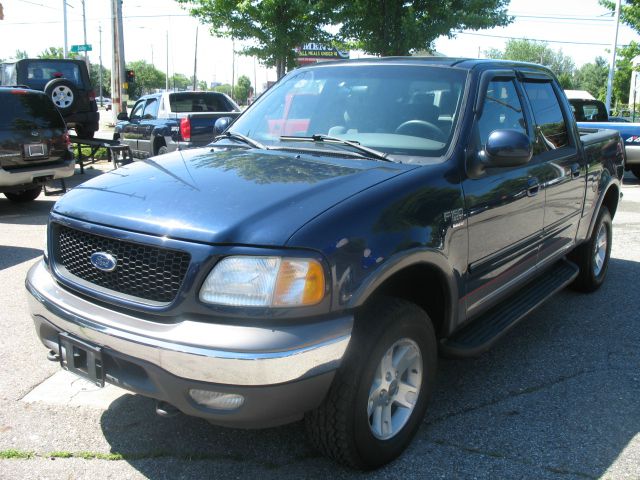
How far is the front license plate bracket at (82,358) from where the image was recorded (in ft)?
8.16

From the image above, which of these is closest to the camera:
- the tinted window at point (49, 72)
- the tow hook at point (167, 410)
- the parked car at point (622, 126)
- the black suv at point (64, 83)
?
Result: the tow hook at point (167, 410)

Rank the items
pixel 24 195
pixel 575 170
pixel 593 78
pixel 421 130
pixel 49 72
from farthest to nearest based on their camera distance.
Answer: pixel 593 78 < pixel 49 72 < pixel 24 195 < pixel 575 170 < pixel 421 130

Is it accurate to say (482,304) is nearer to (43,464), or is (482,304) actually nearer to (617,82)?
(43,464)

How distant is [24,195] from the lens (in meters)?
9.83

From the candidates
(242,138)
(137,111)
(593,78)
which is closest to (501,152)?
(242,138)

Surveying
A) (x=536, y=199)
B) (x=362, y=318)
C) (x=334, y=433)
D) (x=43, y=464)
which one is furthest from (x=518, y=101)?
(x=43, y=464)

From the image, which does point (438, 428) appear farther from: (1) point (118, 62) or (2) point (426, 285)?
(1) point (118, 62)

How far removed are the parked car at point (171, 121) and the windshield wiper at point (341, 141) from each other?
25.9ft

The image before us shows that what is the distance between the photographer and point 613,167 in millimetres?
5363

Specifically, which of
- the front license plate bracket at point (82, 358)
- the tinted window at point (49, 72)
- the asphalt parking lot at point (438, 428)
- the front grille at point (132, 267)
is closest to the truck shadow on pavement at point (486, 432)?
the asphalt parking lot at point (438, 428)

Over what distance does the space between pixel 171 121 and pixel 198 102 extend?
1.26m

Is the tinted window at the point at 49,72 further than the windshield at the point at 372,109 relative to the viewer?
Yes

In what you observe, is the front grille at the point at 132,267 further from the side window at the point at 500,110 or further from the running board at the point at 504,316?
the side window at the point at 500,110

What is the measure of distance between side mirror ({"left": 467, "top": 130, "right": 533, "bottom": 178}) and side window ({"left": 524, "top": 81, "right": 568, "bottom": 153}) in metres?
0.87
